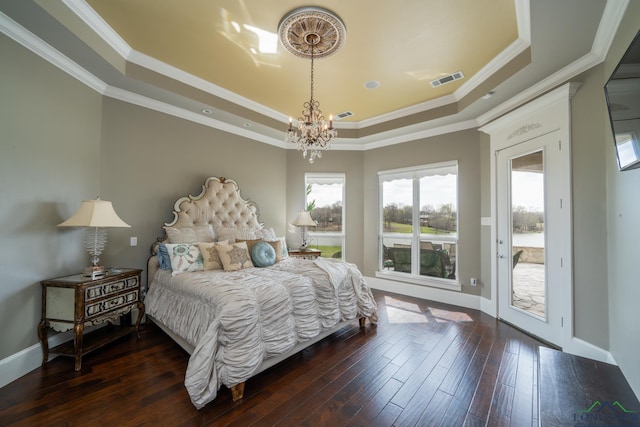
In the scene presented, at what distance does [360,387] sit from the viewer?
2.06 metres

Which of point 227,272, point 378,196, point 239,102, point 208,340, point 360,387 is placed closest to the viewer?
point 208,340

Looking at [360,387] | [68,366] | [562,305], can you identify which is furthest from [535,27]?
[68,366]

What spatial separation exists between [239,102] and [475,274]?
4407 millimetres

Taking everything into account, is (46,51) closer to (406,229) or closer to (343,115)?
(343,115)

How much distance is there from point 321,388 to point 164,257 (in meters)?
2.32

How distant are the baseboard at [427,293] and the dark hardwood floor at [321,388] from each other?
3.30 ft

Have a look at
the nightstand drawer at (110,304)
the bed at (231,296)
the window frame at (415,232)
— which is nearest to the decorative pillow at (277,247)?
the bed at (231,296)

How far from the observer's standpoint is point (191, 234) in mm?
3371

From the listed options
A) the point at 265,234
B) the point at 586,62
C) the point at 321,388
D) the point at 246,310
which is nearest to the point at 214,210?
the point at 265,234

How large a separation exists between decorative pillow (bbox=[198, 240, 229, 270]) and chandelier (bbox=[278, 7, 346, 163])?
1.64 meters

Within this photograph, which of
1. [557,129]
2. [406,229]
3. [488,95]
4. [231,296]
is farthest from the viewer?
[406,229]

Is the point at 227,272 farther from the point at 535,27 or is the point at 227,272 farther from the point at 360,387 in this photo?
the point at 535,27

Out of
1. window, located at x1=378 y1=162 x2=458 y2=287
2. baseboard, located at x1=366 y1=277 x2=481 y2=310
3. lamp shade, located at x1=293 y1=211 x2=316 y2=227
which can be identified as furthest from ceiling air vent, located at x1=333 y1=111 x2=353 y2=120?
baseboard, located at x1=366 y1=277 x2=481 y2=310

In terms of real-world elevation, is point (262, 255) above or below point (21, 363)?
above
